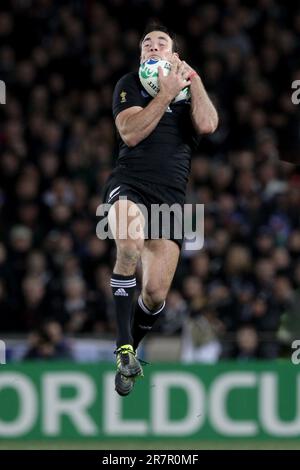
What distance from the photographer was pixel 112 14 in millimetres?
15945

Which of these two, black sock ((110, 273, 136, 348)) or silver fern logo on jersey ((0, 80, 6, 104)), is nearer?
black sock ((110, 273, 136, 348))

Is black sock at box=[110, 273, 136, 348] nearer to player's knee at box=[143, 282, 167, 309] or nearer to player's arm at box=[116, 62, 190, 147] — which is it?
player's knee at box=[143, 282, 167, 309]

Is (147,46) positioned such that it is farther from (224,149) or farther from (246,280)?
(224,149)

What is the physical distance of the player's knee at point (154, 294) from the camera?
7.36 m

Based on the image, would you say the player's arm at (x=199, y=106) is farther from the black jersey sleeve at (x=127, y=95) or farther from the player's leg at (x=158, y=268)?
the player's leg at (x=158, y=268)

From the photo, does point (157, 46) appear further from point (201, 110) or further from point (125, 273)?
point (125, 273)

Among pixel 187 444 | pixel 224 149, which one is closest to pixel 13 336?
pixel 187 444

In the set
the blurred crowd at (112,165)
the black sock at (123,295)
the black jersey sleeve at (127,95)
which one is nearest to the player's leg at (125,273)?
the black sock at (123,295)

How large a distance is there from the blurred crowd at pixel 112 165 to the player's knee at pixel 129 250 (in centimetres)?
380

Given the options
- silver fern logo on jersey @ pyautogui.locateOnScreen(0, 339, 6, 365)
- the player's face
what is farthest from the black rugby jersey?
silver fern logo on jersey @ pyautogui.locateOnScreen(0, 339, 6, 365)

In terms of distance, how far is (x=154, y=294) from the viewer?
24.2ft

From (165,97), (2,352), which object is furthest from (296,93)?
(165,97)

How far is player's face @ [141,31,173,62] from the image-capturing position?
23.5 feet

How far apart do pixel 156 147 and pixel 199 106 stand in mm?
382
